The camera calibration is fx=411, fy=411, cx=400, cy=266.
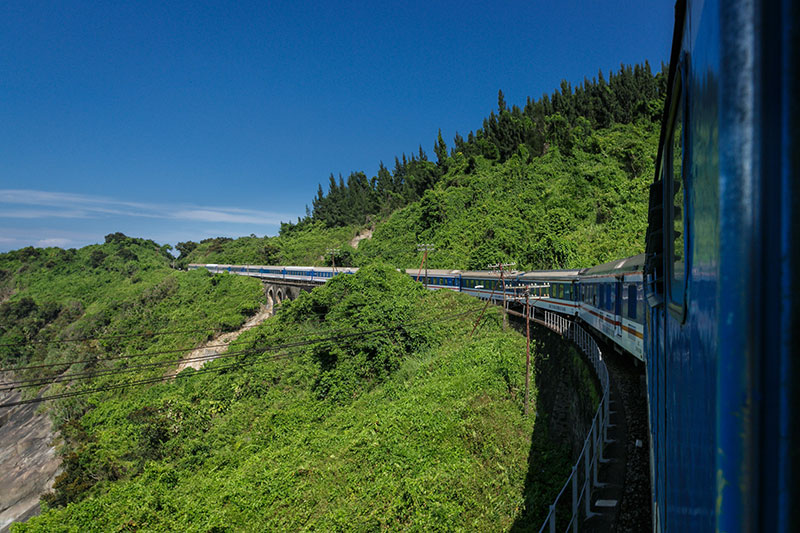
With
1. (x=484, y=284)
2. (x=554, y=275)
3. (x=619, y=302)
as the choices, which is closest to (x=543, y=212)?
(x=484, y=284)

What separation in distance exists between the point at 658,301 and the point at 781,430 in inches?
77.2

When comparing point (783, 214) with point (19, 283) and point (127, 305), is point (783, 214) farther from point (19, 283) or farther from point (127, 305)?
point (19, 283)

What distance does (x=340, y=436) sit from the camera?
1669 centimetres

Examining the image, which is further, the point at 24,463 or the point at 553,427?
the point at 24,463

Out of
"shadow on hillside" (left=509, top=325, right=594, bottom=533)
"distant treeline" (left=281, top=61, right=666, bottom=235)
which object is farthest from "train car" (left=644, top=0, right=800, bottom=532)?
"distant treeline" (left=281, top=61, right=666, bottom=235)

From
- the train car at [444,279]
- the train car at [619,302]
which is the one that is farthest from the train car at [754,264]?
the train car at [444,279]

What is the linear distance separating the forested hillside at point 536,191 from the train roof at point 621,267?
18503 mm

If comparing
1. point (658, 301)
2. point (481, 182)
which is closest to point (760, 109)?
point (658, 301)

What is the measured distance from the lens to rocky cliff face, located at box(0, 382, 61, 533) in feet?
78.0

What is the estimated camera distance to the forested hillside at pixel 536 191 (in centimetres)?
3528

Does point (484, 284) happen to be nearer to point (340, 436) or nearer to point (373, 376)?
point (373, 376)

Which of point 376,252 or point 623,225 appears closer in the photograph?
point 623,225

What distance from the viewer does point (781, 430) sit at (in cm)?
58

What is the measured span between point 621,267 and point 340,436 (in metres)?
12.3
